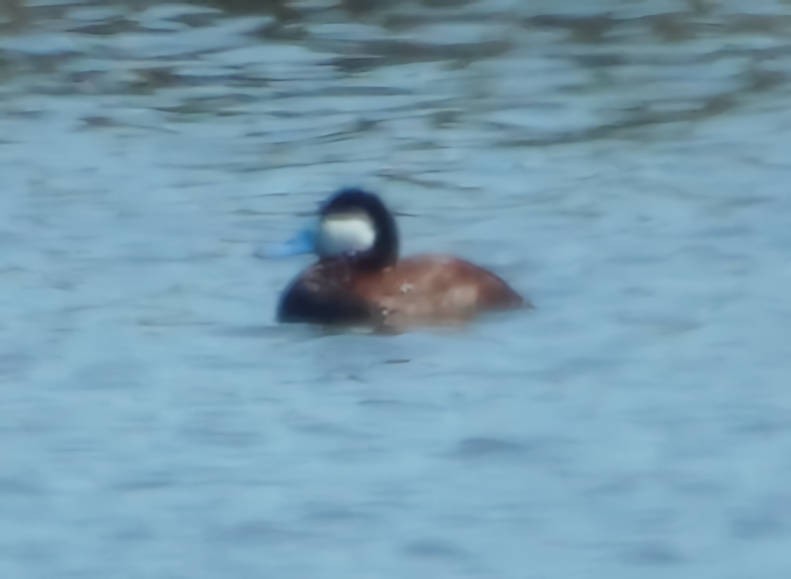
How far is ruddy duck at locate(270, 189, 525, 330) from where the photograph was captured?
1187 cm

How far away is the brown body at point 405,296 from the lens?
11.8 meters

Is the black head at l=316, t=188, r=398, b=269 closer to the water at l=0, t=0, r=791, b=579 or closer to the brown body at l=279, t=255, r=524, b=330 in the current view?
the brown body at l=279, t=255, r=524, b=330

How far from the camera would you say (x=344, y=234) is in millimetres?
12367

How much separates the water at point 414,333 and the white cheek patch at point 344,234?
1.05 feet

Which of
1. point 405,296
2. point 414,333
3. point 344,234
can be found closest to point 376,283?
point 405,296

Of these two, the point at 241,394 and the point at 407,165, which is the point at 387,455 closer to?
the point at 241,394

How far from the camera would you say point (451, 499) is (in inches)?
368

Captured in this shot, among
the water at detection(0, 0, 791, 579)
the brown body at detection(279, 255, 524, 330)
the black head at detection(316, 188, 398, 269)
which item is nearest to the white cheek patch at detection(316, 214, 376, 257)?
the black head at detection(316, 188, 398, 269)

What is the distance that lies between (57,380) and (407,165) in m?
4.38

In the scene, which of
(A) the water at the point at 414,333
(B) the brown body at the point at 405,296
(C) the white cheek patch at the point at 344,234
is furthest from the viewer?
(C) the white cheek patch at the point at 344,234

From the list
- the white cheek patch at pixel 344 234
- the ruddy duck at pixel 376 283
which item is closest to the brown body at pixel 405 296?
the ruddy duck at pixel 376 283

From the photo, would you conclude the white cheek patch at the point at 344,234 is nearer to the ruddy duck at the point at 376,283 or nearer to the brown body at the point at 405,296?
the ruddy duck at the point at 376,283

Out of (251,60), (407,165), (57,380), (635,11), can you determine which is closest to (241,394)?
(57,380)

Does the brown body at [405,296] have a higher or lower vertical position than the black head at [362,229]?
lower
